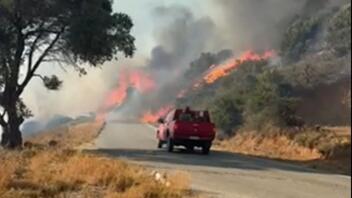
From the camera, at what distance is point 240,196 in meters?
15.7

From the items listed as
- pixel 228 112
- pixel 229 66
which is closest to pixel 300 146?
pixel 228 112

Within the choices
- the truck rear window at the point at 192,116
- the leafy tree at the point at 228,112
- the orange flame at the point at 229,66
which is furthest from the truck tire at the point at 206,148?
the orange flame at the point at 229,66

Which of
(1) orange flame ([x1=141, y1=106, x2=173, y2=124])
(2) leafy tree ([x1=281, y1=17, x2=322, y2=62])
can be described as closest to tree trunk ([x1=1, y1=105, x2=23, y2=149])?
(2) leafy tree ([x1=281, y1=17, x2=322, y2=62])

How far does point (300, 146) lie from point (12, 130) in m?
16.0

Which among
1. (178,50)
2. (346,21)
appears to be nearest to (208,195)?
(346,21)

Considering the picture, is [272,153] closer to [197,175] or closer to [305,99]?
[197,175]

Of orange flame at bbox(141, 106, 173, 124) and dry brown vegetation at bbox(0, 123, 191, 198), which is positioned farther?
orange flame at bbox(141, 106, 173, 124)

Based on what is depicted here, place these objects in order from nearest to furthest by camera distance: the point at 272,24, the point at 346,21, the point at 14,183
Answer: the point at 14,183
the point at 346,21
the point at 272,24

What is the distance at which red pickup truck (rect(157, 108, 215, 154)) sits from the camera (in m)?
31.3

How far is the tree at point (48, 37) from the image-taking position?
3575 centimetres

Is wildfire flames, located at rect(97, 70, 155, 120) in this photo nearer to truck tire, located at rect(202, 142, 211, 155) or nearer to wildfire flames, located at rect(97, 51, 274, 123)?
wildfire flames, located at rect(97, 51, 274, 123)

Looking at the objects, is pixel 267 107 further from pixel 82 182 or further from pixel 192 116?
pixel 82 182

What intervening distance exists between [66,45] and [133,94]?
74.9 m

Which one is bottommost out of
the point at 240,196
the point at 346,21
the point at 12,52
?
the point at 240,196
